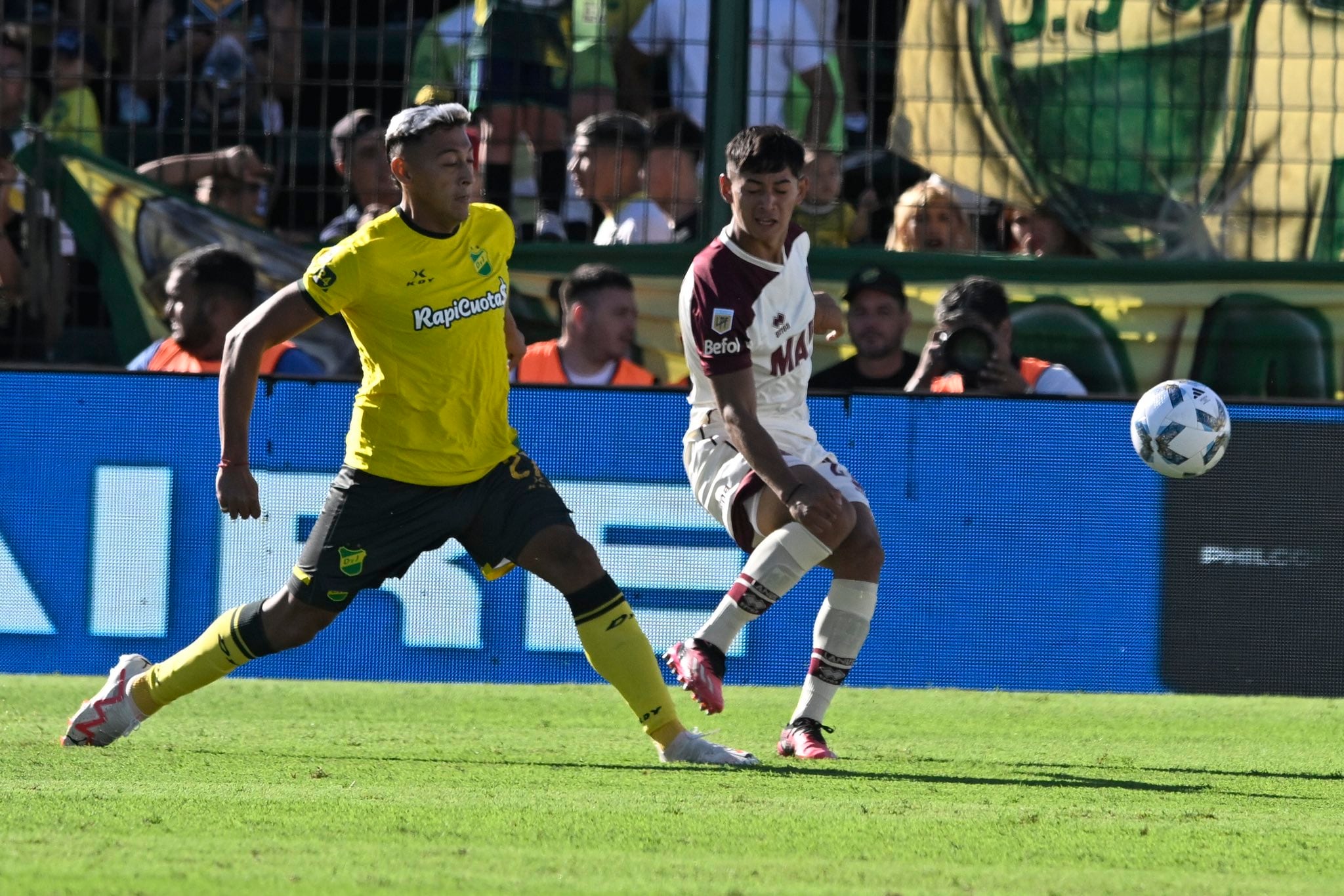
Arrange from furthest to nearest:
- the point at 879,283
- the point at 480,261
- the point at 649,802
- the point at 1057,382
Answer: the point at 879,283 < the point at 1057,382 < the point at 480,261 < the point at 649,802

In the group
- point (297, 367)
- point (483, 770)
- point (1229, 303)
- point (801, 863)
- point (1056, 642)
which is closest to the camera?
point (801, 863)

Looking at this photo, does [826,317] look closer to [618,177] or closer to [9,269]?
[618,177]

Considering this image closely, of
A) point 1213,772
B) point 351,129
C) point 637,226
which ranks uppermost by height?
point 351,129

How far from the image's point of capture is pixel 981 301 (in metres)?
8.58

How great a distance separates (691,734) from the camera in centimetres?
570

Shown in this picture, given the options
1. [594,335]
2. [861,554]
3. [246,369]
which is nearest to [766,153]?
[861,554]

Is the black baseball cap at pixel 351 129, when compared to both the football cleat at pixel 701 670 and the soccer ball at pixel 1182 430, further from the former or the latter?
the football cleat at pixel 701 670

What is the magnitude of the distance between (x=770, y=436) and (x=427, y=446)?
1053mm

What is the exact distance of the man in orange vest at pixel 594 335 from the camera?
29.3ft

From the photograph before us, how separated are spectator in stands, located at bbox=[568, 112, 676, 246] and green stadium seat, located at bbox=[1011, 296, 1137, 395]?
1.85 meters

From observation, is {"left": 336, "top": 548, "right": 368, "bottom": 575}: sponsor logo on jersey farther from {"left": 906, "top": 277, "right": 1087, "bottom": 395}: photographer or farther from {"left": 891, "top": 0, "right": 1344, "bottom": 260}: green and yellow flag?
{"left": 891, "top": 0, "right": 1344, "bottom": 260}: green and yellow flag

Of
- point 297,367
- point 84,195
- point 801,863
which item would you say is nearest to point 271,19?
point 84,195

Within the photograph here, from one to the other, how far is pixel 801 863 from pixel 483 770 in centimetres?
176

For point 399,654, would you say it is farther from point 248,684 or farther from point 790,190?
point 790,190
